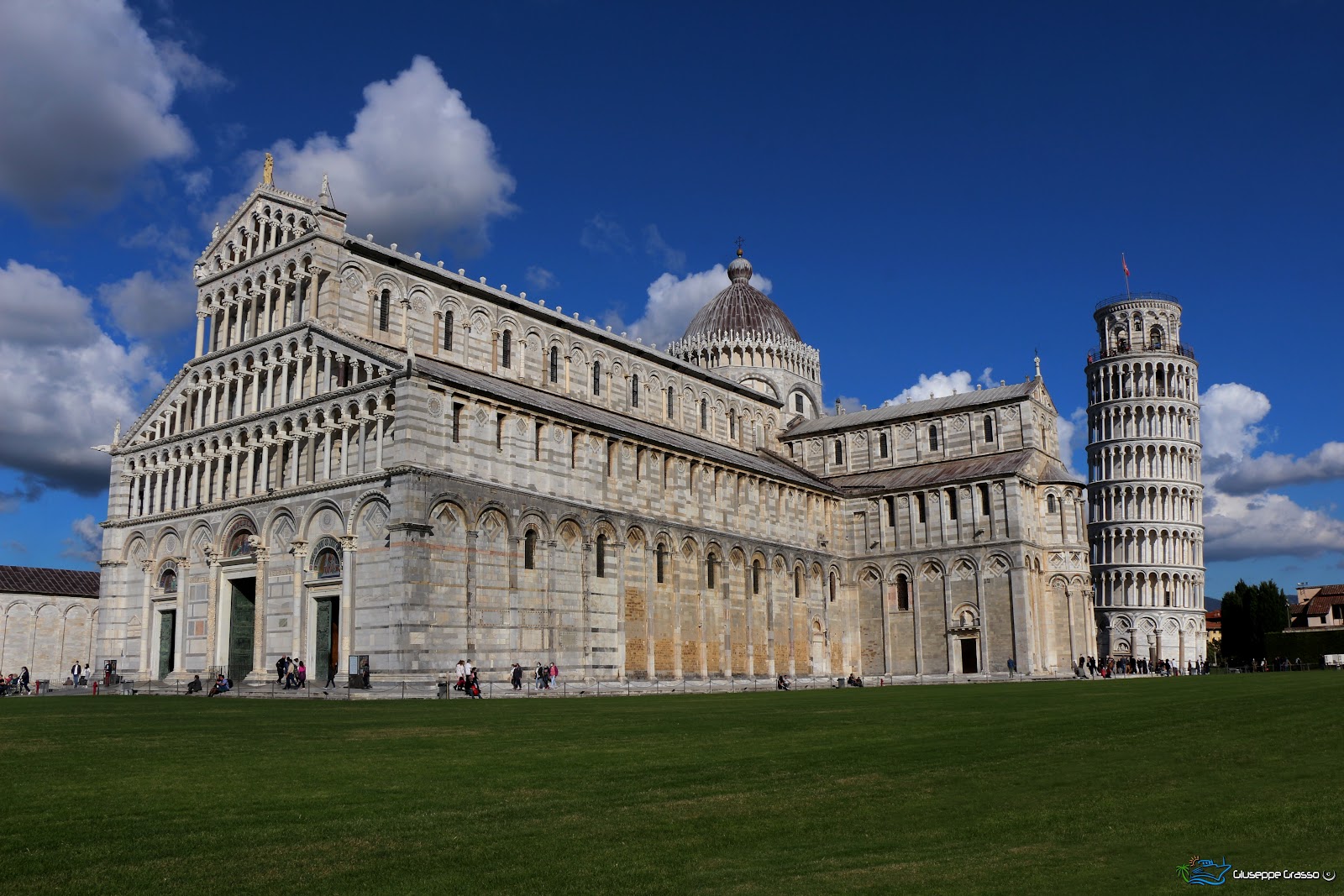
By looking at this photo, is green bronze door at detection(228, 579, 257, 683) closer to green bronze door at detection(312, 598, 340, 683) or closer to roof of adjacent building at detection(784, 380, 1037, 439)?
green bronze door at detection(312, 598, 340, 683)

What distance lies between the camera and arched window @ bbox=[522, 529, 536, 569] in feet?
156

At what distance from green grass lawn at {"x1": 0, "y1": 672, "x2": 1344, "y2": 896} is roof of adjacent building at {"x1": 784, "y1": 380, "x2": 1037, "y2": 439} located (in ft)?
167

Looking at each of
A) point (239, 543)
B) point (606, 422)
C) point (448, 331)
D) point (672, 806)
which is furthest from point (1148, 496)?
point (672, 806)

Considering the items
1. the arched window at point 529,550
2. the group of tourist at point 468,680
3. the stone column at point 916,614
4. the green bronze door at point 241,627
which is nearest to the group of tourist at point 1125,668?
the stone column at point 916,614

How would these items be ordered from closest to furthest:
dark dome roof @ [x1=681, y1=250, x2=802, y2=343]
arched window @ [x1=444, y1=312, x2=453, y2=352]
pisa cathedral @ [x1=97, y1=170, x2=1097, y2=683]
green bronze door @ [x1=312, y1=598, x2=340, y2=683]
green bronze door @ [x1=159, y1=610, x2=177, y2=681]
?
pisa cathedral @ [x1=97, y1=170, x2=1097, y2=683]
green bronze door @ [x1=312, y1=598, x2=340, y2=683]
green bronze door @ [x1=159, y1=610, x2=177, y2=681]
arched window @ [x1=444, y1=312, x2=453, y2=352]
dark dome roof @ [x1=681, y1=250, x2=802, y2=343]

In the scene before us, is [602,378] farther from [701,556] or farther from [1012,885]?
[1012,885]

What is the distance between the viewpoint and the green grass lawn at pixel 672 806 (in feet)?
30.2

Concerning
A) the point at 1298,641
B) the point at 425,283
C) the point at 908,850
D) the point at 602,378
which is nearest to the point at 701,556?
the point at 602,378

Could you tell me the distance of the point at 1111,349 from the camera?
4107 inches

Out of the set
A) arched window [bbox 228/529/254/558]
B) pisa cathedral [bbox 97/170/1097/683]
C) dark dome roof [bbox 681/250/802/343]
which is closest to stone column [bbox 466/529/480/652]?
pisa cathedral [bbox 97/170/1097/683]

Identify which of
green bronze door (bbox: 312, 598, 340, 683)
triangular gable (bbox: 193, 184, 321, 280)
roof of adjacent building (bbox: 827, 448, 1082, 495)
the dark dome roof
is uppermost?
the dark dome roof

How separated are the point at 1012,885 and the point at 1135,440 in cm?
9982

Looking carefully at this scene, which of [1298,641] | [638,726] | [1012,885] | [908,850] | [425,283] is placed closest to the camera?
[1012,885]

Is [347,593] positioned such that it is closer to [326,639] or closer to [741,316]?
[326,639]
